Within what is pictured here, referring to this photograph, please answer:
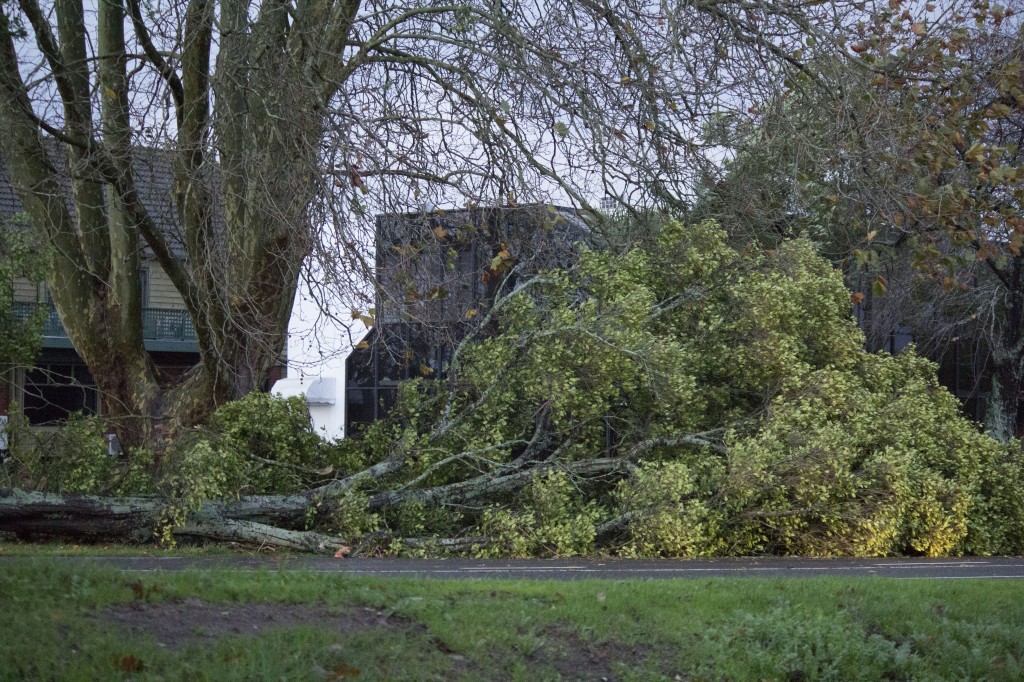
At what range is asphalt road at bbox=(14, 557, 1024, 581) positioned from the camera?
33.9ft

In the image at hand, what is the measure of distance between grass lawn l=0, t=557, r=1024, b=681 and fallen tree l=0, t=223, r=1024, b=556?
199 inches

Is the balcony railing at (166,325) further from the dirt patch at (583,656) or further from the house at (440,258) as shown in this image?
the dirt patch at (583,656)

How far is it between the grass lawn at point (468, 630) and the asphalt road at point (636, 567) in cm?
221

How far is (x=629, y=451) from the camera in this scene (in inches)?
582

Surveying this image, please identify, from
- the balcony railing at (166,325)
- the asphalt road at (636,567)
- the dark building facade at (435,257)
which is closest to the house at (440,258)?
the dark building facade at (435,257)

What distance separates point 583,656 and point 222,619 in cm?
203

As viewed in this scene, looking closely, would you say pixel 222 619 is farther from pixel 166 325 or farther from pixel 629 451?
pixel 166 325

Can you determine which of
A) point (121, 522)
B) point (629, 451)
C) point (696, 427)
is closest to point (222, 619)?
point (121, 522)

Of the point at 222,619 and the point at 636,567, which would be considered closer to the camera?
the point at 222,619

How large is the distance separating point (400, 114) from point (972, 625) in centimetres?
610

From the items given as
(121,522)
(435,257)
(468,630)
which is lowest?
(468,630)

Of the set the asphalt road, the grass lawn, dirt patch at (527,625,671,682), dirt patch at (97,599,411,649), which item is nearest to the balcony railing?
the asphalt road

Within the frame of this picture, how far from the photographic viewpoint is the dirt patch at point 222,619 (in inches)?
221

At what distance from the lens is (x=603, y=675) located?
6094 mm
